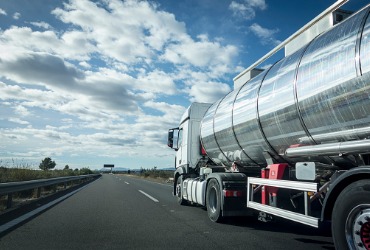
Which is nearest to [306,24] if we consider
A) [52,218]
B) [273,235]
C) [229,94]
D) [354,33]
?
[354,33]

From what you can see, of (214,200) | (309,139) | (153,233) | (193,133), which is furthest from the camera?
(193,133)

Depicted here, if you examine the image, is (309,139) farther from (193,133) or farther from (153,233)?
(193,133)

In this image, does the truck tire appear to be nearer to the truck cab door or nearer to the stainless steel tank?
the stainless steel tank

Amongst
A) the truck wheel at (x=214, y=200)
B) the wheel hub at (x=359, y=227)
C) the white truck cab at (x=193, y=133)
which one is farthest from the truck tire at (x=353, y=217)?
the white truck cab at (x=193, y=133)

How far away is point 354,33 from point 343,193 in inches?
80.4

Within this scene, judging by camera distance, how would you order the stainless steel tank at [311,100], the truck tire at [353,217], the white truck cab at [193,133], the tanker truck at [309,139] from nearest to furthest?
1. the truck tire at [353,217]
2. the tanker truck at [309,139]
3. the stainless steel tank at [311,100]
4. the white truck cab at [193,133]

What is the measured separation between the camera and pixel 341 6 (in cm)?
546

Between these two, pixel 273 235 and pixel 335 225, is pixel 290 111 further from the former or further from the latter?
pixel 273 235

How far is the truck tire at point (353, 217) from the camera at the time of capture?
13.0 feet

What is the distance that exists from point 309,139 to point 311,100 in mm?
630

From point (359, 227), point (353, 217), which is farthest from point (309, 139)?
point (359, 227)

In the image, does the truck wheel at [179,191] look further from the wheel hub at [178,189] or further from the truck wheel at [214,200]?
the truck wheel at [214,200]

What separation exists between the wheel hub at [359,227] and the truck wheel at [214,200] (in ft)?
14.6

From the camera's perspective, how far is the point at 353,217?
163 inches
